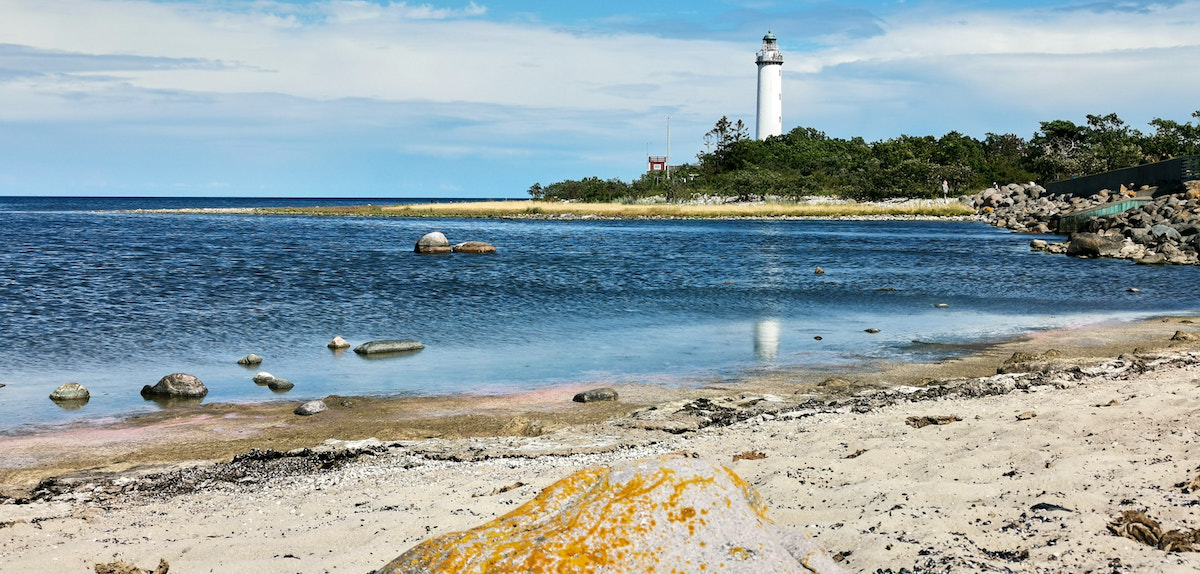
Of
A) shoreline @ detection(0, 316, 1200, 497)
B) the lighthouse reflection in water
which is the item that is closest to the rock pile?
the lighthouse reflection in water

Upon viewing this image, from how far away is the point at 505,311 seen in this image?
24766mm

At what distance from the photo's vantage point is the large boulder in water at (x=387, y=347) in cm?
1766

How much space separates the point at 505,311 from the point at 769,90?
104m

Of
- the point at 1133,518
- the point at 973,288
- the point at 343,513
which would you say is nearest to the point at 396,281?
the point at 973,288

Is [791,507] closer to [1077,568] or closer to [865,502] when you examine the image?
[865,502]

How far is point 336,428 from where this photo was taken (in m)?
11.5

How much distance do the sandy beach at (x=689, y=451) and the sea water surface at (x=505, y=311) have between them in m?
2.20

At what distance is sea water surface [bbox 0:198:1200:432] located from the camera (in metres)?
15.7

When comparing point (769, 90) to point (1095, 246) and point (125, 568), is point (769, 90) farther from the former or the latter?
point (125, 568)

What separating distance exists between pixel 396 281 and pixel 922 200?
7910 cm

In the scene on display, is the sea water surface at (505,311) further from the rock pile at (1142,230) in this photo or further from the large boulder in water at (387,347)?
the rock pile at (1142,230)

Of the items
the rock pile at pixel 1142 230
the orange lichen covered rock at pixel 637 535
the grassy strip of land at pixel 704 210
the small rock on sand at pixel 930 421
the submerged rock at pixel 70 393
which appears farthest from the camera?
the grassy strip of land at pixel 704 210

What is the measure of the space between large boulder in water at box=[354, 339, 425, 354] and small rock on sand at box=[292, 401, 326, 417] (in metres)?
5.01

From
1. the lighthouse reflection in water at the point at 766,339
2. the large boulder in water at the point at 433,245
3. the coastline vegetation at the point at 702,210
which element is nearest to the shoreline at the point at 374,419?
the lighthouse reflection in water at the point at 766,339
